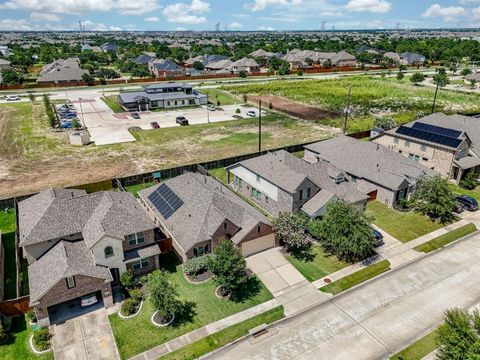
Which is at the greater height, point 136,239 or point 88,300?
point 136,239

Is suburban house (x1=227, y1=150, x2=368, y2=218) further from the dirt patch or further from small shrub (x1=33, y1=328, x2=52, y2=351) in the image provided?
the dirt patch

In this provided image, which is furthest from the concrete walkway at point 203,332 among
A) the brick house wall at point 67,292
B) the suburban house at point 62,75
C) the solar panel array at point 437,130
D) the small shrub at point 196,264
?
the suburban house at point 62,75

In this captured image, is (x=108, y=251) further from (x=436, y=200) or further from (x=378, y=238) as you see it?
(x=436, y=200)

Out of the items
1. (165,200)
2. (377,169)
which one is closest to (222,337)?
(165,200)

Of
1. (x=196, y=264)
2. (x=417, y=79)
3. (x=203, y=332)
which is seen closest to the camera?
(x=203, y=332)

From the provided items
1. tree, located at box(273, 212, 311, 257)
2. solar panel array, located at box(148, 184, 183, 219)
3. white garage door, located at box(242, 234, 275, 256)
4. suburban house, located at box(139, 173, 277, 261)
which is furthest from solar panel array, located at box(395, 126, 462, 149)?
solar panel array, located at box(148, 184, 183, 219)

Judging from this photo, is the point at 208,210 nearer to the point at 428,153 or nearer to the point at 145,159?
the point at 145,159
